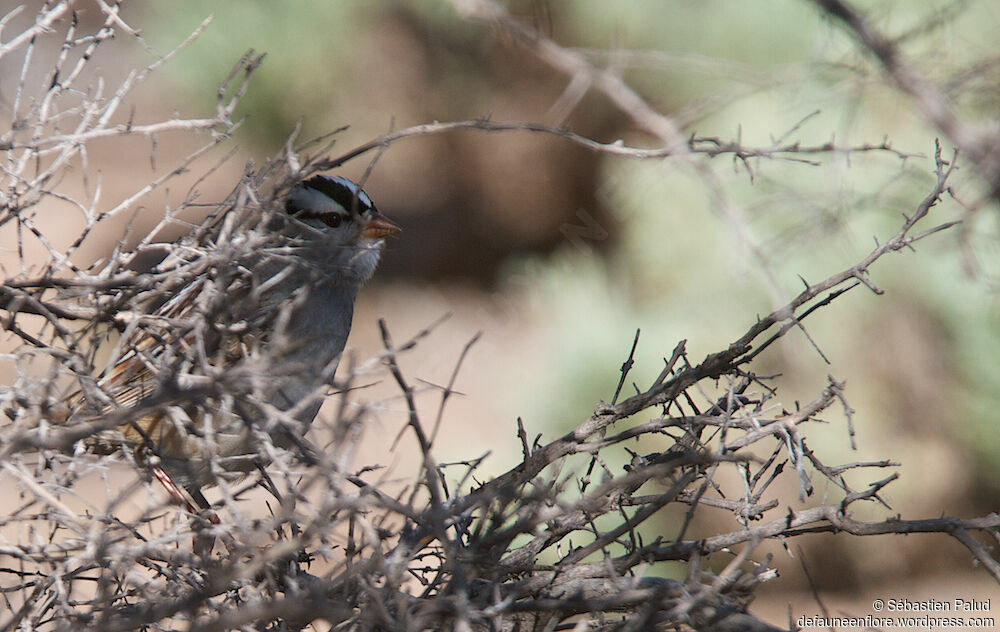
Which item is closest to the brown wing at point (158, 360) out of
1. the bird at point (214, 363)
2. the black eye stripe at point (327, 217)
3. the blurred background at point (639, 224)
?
the bird at point (214, 363)

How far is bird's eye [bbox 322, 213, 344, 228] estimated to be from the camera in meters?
4.00

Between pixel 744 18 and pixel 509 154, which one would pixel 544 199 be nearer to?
pixel 509 154

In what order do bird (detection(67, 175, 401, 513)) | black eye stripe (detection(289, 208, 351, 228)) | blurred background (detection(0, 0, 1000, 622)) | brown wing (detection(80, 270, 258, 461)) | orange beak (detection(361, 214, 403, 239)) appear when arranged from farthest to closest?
blurred background (detection(0, 0, 1000, 622))
black eye stripe (detection(289, 208, 351, 228))
orange beak (detection(361, 214, 403, 239))
brown wing (detection(80, 270, 258, 461))
bird (detection(67, 175, 401, 513))

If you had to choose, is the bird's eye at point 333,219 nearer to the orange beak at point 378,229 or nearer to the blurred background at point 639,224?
the orange beak at point 378,229

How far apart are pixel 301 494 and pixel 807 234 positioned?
76.9 inches

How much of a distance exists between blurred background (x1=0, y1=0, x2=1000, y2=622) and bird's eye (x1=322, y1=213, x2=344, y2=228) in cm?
65

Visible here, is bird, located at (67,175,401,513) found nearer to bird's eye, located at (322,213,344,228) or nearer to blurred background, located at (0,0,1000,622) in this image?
bird's eye, located at (322,213,344,228)

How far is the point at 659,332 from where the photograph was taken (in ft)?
22.2

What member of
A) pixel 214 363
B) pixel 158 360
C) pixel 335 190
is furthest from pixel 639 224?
pixel 158 360

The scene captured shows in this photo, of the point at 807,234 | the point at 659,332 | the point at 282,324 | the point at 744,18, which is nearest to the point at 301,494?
the point at 282,324

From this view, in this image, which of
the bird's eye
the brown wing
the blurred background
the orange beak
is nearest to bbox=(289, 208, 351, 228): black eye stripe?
the bird's eye

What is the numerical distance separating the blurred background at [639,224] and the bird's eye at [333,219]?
2.12ft

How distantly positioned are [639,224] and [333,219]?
4032 mm

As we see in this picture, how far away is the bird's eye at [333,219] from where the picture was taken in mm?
3998
